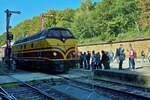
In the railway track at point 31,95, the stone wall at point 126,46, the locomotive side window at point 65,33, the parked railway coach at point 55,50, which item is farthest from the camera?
the stone wall at point 126,46

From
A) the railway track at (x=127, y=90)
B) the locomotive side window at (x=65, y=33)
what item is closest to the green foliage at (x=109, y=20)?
the locomotive side window at (x=65, y=33)

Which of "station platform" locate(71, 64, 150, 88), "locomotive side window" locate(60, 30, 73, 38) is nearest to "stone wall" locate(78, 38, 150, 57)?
"locomotive side window" locate(60, 30, 73, 38)

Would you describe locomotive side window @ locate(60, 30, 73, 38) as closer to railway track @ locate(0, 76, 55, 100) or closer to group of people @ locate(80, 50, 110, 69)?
group of people @ locate(80, 50, 110, 69)

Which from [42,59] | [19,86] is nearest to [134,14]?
[42,59]

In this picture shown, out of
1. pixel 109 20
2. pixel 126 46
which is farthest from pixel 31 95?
pixel 109 20

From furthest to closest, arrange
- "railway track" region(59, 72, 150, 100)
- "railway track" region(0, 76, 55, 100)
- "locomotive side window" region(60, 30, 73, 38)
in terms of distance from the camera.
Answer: "locomotive side window" region(60, 30, 73, 38)
"railway track" region(0, 76, 55, 100)
"railway track" region(59, 72, 150, 100)

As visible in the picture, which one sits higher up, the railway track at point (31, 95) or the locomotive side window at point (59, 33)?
the locomotive side window at point (59, 33)

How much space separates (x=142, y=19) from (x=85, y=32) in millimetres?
23003

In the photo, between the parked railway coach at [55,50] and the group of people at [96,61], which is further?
the group of people at [96,61]

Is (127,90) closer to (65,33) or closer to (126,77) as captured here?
(126,77)

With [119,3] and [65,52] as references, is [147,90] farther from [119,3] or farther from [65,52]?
[119,3]

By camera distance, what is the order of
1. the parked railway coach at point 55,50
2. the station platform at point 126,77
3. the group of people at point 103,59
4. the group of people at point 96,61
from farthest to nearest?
the group of people at point 96,61, the parked railway coach at point 55,50, the group of people at point 103,59, the station platform at point 126,77

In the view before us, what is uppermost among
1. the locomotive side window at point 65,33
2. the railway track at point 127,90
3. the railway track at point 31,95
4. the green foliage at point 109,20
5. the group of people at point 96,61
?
the green foliage at point 109,20

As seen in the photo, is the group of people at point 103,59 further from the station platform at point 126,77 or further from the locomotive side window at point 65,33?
the station platform at point 126,77
